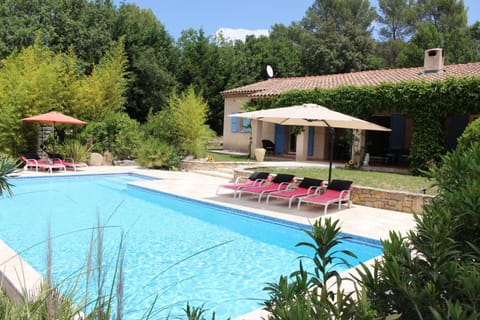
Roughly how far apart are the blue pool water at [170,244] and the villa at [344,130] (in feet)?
24.5

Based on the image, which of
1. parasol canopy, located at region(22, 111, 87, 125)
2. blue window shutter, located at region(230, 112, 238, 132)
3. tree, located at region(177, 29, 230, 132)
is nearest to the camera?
parasol canopy, located at region(22, 111, 87, 125)

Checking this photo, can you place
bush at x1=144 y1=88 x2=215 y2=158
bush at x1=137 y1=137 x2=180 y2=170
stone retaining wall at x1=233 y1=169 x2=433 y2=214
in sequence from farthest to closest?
bush at x1=144 y1=88 x2=215 y2=158 → bush at x1=137 y1=137 x2=180 y2=170 → stone retaining wall at x1=233 y1=169 x2=433 y2=214

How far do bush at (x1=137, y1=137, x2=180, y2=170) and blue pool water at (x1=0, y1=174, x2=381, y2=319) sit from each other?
462cm

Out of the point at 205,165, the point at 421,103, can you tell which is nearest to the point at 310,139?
the point at 421,103

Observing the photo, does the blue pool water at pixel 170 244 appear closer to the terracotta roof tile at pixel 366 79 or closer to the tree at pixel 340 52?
the terracotta roof tile at pixel 366 79

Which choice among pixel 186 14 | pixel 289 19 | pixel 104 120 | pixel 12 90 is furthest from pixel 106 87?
pixel 289 19

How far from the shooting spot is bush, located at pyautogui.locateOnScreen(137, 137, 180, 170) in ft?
57.6

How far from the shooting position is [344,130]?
21.0 m

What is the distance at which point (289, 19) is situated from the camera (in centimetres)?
5103

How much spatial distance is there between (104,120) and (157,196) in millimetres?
8235

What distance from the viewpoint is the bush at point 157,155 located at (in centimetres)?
1756

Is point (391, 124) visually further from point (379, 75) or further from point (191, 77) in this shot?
point (191, 77)

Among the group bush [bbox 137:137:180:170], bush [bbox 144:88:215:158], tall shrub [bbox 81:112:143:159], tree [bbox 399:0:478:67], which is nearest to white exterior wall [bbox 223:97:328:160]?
bush [bbox 144:88:215:158]

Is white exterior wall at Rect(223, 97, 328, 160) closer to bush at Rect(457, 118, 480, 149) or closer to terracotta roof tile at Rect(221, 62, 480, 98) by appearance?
terracotta roof tile at Rect(221, 62, 480, 98)
